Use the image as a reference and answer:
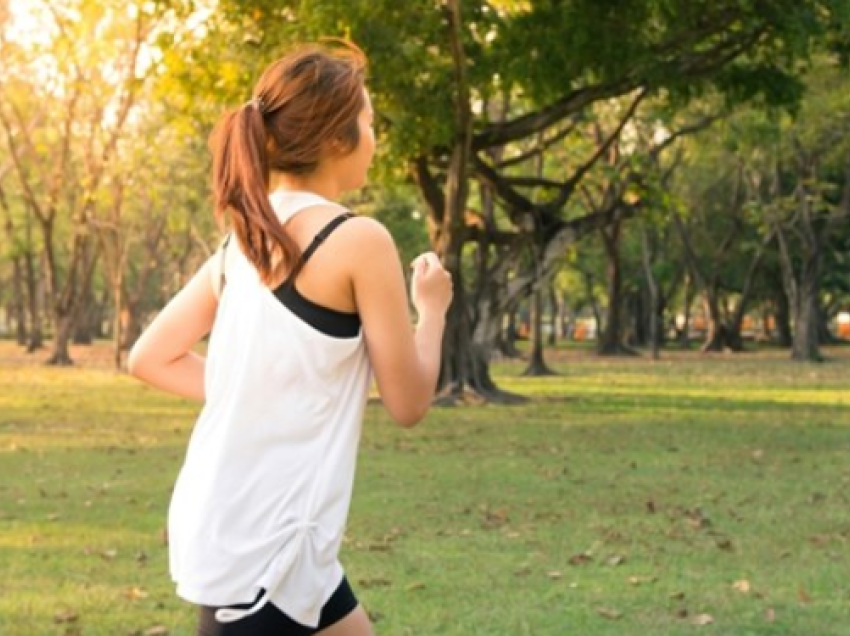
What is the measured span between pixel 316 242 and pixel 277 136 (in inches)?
9.6

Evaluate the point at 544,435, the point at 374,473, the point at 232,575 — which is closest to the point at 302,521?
the point at 232,575

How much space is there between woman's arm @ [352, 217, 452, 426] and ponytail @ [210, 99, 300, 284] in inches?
5.7

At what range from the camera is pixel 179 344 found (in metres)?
3.51

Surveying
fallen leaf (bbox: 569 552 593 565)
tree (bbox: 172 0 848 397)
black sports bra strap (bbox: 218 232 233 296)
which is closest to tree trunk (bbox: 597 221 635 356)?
tree (bbox: 172 0 848 397)

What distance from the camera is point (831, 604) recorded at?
8508 mm

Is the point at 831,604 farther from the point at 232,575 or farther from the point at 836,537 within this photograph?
the point at 232,575

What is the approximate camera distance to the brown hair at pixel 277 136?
314 centimetres

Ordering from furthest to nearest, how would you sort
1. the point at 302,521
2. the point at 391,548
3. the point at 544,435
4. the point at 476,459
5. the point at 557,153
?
the point at 557,153 → the point at 544,435 → the point at 476,459 → the point at 391,548 → the point at 302,521

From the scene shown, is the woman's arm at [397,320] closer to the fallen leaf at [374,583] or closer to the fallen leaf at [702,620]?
the fallen leaf at [702,620]

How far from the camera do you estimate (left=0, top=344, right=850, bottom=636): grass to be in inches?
325

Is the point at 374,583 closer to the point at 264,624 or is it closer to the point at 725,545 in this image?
the point at 725,545

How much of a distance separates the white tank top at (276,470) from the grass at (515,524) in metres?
4.77

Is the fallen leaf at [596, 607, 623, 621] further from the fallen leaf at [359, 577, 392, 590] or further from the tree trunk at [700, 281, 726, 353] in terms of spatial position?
the tree trunk at [700, 281, 726, 353]

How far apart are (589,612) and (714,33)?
57.6ft
